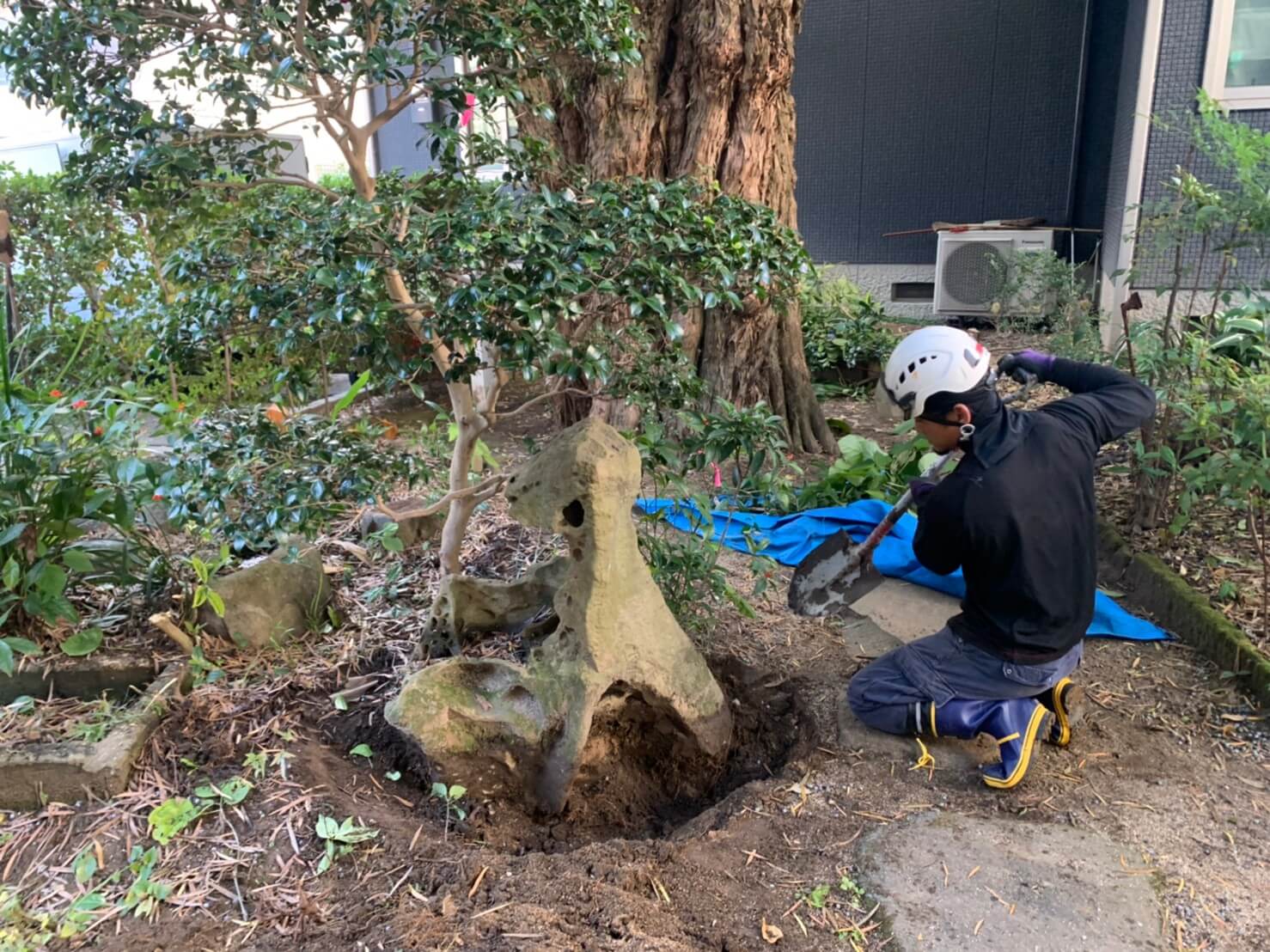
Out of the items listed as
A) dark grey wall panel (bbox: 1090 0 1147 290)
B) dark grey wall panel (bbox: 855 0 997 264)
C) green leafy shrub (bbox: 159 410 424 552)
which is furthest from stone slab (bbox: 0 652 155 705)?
dark grey wall panel (bbox: 855 0 997 264)

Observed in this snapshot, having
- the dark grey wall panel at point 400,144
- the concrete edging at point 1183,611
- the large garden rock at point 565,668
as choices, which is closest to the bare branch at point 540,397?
the large garden rock at point 565,668

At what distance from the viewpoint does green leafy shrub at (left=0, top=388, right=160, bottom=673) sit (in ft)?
8.50

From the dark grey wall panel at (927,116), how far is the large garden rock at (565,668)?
843 cm

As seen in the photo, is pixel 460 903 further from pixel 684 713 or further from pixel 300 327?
pixel 300 327

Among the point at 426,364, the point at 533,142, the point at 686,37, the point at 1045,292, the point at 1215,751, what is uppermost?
the point at 686,37

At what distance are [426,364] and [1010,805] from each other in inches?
80.7

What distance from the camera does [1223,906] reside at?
2.08 m

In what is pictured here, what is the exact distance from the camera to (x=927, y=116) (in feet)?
31.4

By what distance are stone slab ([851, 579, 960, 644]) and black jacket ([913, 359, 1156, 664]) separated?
2.43ft

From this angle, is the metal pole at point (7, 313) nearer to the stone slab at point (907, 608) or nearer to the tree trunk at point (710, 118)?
the tree trunk at point (710, 118)

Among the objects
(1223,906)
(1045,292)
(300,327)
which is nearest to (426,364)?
(300,327)

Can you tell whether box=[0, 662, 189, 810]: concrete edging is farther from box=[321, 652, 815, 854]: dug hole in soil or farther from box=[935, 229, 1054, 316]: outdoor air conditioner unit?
box=[935, 229, 1054, 316]: outdoor air conditioner unit

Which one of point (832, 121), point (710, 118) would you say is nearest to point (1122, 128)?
point (832, 121)

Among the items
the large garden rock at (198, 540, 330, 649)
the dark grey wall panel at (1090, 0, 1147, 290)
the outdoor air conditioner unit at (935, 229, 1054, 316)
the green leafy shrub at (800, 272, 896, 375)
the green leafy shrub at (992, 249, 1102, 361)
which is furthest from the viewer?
the outdoor air conditioner unit at (935, 229, 1054, 316)
